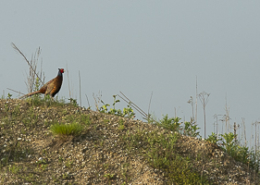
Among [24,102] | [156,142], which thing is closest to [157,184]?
[156,142]

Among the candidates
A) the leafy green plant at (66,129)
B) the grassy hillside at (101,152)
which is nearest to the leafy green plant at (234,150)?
the grassy hillside at (101,152)

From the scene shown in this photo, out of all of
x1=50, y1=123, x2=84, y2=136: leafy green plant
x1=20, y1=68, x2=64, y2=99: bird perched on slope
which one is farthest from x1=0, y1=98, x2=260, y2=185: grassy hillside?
x1=20, y1=68, x2=64, y2=99: bird perched on slope

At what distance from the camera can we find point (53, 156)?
5562 mm

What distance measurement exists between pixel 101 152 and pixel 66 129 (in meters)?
0.75

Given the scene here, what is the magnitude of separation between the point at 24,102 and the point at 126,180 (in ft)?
10.1

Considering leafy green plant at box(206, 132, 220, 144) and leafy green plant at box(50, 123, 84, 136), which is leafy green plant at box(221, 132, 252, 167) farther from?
leafy green plant at box(50, 123, 84, 136)

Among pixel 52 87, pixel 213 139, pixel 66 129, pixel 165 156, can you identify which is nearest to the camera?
pixel 165 156

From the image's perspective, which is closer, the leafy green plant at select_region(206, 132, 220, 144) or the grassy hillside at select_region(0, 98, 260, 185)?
the grassy hillside at select_region(0, 98, 260, 185)

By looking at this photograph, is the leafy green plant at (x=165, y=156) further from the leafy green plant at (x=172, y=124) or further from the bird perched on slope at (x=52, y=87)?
the bird perched on slope at (x=52, y=87)

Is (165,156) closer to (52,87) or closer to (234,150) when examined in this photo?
(234,150)

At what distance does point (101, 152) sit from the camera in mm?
5590

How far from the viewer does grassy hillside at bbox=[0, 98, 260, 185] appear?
205 inches

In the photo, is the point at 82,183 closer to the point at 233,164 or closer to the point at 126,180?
the point at 126,180

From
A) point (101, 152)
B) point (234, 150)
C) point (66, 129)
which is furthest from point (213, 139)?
point (66, 129)
